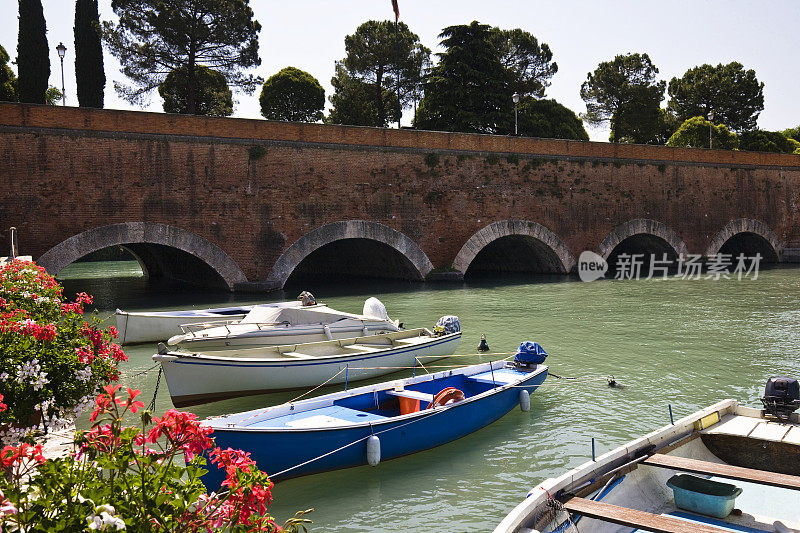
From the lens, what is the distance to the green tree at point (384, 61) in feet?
137

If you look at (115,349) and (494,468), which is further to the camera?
(494,468)

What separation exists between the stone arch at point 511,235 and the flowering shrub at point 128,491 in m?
20.4

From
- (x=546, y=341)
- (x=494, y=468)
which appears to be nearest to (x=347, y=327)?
(x=546, y=341)

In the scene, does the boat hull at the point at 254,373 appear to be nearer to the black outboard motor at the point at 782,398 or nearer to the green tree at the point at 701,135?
the black outboard motor at the point at 782,398

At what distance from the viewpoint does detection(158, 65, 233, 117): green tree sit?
108 ft

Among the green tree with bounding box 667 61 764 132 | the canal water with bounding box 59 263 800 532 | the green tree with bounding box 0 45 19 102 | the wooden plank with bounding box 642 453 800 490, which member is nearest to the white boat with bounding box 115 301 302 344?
the canal water with bounding box 59 263 800 532

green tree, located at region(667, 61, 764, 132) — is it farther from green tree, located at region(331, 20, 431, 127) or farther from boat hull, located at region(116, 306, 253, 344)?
boat hull, located at region(116, 306, 253, 344)

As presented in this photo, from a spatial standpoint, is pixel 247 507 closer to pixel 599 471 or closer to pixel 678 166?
pixel 599 471

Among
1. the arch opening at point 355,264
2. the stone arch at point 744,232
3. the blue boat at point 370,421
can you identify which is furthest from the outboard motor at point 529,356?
the stone arch at point 744,232

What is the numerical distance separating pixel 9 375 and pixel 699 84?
52709 mm

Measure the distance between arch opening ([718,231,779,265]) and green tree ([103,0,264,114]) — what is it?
73.2ft

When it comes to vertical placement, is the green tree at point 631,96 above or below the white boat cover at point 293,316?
above

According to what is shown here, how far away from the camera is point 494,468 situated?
6773 mm

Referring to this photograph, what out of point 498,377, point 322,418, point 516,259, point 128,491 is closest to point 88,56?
point 516,259
